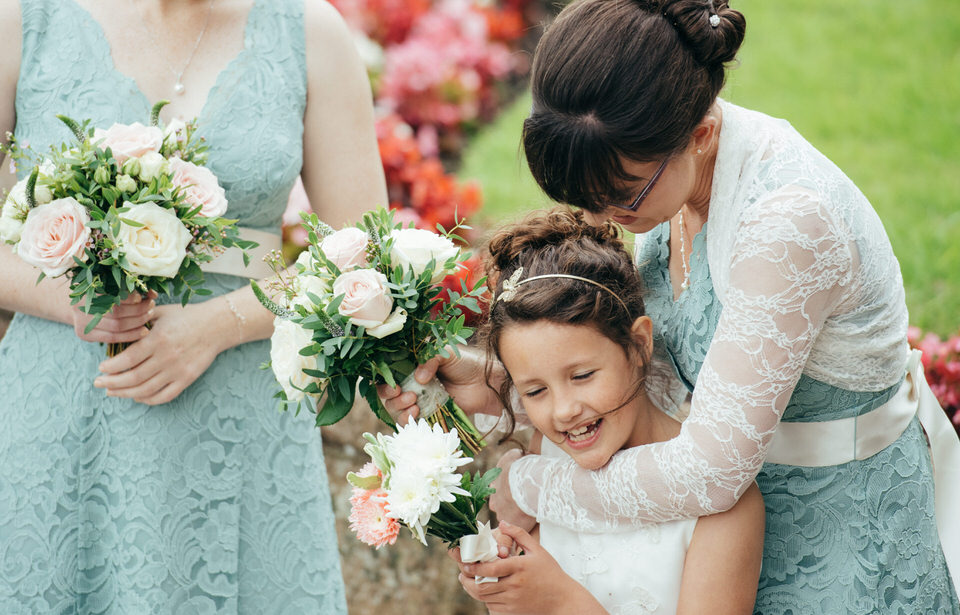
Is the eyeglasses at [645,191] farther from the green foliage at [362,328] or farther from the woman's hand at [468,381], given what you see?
the woman's hand at [468,381]

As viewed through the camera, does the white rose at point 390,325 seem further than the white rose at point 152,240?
No

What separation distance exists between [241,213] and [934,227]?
4.27 meters

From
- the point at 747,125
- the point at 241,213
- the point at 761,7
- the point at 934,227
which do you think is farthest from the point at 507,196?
the point at 747,125

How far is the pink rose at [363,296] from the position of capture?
195 centimetres

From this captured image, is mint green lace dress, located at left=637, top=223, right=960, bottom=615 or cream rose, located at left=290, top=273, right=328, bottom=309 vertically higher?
cream rose, located at left=290, top=273, right=328, bottom=309

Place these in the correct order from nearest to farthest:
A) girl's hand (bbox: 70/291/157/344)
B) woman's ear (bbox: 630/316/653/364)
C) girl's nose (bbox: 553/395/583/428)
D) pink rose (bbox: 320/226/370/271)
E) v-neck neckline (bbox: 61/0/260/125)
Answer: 1. pink rose (bbox: 320/226/370/271)
2. girl's nose (bbox: 553/395/583/428)
3. woman's ear (bbox: 630/316/653/364)
4. girl's hand (bbox: 70/291/157/344)
5. v-neck neckline (bbox: 61/0/260/125)

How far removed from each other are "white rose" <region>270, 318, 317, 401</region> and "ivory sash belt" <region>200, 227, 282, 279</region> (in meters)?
0.58

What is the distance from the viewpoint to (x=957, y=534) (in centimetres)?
220

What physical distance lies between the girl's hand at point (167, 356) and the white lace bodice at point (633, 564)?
104 centimetres

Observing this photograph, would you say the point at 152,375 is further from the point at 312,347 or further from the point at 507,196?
the point at 507,196

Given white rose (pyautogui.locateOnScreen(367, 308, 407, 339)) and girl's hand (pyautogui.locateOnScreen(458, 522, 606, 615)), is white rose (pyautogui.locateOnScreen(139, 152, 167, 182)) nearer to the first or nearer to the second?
white rose (pyautogui.locateOnScreen(367, 308, 407, 339))

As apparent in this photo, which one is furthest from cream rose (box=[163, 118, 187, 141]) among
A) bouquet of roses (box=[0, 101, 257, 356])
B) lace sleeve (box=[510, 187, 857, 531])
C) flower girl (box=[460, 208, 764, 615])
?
lace sleeve (box=[510, 187, 857, 531])

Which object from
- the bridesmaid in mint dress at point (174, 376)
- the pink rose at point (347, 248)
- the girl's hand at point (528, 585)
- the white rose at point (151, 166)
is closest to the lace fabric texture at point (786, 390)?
the girl's hand at point (528, 585)

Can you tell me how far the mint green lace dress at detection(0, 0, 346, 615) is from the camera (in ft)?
8.04
